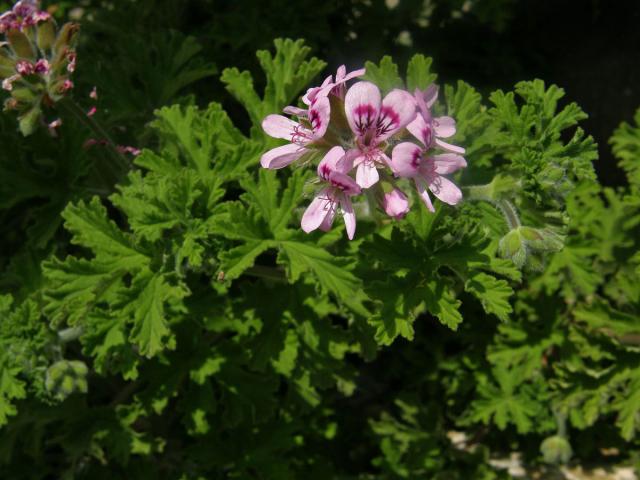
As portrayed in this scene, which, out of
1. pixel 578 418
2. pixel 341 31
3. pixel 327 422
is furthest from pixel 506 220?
pixel 341 31

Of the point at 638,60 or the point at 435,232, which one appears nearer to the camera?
the point at 435,232

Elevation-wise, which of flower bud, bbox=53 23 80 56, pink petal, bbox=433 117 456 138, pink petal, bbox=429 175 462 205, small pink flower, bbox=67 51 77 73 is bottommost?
pink petal, bbox=429 175 462 205

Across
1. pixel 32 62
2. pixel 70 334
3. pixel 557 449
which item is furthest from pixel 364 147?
pixel 557 449

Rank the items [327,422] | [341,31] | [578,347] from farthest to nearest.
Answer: [341,31] < [327,422] < [578,347]

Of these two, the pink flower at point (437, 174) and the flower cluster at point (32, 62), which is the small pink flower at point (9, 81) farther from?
the pink flower at point (437, 174)

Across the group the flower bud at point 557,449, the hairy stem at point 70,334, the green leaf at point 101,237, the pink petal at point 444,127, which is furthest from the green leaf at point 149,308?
the flower bud at point 557,449

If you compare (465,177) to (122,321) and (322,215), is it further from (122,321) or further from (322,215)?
(122,321)

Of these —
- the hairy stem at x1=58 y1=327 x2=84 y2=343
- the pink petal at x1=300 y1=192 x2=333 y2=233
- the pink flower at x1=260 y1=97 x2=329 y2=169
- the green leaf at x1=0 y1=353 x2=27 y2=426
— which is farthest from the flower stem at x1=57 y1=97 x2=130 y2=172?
the pink petal at x1=300 y1=192 x2=333 y2=233

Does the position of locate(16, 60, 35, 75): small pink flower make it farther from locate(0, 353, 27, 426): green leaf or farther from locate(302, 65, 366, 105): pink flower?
locate(302, 65, 366, 105): pink flower
